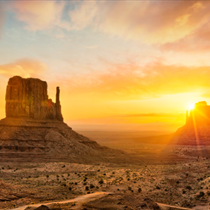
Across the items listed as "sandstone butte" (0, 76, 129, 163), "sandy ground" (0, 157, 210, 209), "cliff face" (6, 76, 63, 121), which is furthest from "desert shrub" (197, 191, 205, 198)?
"cliff face" (6, 76, 63, 121)

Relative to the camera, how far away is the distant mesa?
117 m

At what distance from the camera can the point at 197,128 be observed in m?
130

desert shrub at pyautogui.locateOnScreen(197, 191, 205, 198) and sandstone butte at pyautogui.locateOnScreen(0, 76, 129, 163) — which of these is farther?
sandstone butte at pyautogui.locateOnScreen(0, 76, 129, 163)

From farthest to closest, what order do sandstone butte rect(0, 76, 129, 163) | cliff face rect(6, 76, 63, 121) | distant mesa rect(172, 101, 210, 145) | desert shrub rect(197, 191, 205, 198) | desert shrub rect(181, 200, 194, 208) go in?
distant mesa rect(172, 101, 210, 145), cliff face rect(6, 76, 63, 121), sandstone butte rect(0, 76, 129, 163), desert shrub rect(197, 191, 205, 198), desert shrub rect(181, 200, 194, 208)

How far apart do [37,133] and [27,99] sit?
16.5 m

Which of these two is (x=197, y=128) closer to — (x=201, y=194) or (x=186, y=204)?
(x=201, y=194)

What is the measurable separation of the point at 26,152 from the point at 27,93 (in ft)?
88.4

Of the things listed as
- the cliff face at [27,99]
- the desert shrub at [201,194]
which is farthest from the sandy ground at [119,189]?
the cliff face at [27,99]

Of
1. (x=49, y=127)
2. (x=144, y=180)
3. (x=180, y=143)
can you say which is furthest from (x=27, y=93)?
(x=180, y=143)

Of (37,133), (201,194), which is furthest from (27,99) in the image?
(201,194)

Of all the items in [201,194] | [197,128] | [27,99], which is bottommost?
[201,194]

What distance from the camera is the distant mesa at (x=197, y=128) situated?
116812 mm

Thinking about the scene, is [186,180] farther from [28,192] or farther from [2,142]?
[2,142]

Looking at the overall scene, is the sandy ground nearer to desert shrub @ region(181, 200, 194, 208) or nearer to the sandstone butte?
desert shrub @ region(181, 200, 194, 208)
